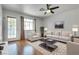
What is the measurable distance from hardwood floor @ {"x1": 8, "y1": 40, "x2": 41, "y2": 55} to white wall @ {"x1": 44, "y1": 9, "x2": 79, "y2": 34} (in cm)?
75

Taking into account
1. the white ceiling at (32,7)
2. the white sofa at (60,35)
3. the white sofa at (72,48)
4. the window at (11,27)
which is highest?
the white ceiling at (32,7)

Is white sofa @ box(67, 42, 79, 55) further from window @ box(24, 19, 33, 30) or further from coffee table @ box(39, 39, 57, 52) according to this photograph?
window @ box(24, 19, 33, 30)

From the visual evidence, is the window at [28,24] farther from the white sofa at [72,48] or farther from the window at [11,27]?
the white sofa at [72,48]

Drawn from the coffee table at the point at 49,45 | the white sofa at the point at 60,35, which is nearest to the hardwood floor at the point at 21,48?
the coffee table at the point at 49,45

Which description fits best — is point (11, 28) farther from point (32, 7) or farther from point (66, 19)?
point (66, 19)

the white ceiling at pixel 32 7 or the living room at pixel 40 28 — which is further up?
the white ceiling at pixel 32 7

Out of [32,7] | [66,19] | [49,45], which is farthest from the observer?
[49,45]

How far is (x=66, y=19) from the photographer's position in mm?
2227

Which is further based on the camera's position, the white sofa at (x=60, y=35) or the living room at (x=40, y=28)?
the white sofa at (x=60, y=35)

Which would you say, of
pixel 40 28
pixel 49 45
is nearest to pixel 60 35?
pixel 49 45

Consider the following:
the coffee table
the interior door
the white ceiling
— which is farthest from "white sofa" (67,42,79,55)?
the interior door

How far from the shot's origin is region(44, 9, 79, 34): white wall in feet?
6.82

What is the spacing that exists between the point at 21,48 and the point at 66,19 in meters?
1.46

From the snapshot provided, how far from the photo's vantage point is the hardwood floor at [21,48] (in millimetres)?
2105
